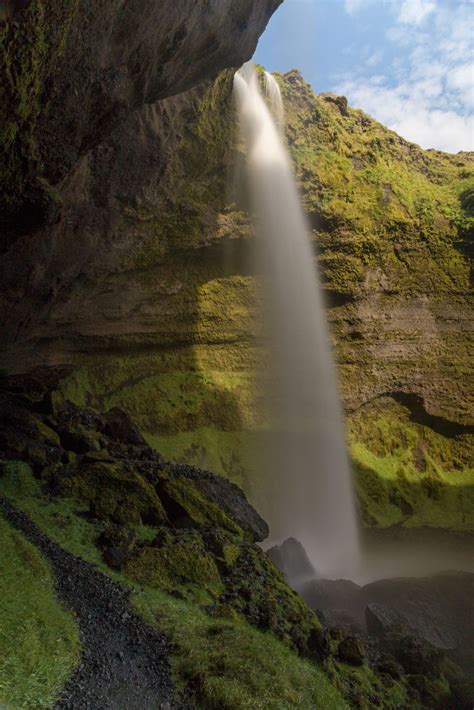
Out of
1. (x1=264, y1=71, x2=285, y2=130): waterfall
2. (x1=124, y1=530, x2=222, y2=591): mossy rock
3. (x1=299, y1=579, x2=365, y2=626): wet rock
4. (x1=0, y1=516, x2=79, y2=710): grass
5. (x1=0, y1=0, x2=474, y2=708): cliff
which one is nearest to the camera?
(x1=0, y1=516, x2=79, y2=710): grass

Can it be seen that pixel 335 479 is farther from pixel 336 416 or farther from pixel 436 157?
pixel 436 157

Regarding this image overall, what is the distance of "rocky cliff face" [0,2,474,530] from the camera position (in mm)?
24812

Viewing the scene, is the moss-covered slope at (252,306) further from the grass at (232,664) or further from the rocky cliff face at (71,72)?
the grass at (232,664)

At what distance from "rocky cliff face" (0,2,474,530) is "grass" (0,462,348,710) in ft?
40.3

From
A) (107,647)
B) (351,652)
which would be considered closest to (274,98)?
(351,652)

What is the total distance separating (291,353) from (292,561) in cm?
1460

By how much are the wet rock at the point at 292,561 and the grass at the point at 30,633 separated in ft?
42.4

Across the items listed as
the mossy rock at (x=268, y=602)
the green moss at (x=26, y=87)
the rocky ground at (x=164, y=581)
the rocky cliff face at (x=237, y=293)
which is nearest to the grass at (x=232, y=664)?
the rocky ground at (x=164, y=581)

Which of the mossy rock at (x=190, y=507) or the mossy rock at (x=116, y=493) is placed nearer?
the mossy rock at (x=116, y=493)

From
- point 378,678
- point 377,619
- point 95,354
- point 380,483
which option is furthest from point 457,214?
point 378,678

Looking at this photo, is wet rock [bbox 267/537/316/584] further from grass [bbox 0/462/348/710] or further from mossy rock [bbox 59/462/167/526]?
grass [bbox 0/462/348/710]

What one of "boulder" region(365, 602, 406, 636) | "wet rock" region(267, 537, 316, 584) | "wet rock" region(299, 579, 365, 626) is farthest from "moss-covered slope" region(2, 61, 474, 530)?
"boulder" region(365, 602, 406, 636)

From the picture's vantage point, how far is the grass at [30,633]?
20.0ft

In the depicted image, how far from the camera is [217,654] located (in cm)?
838
